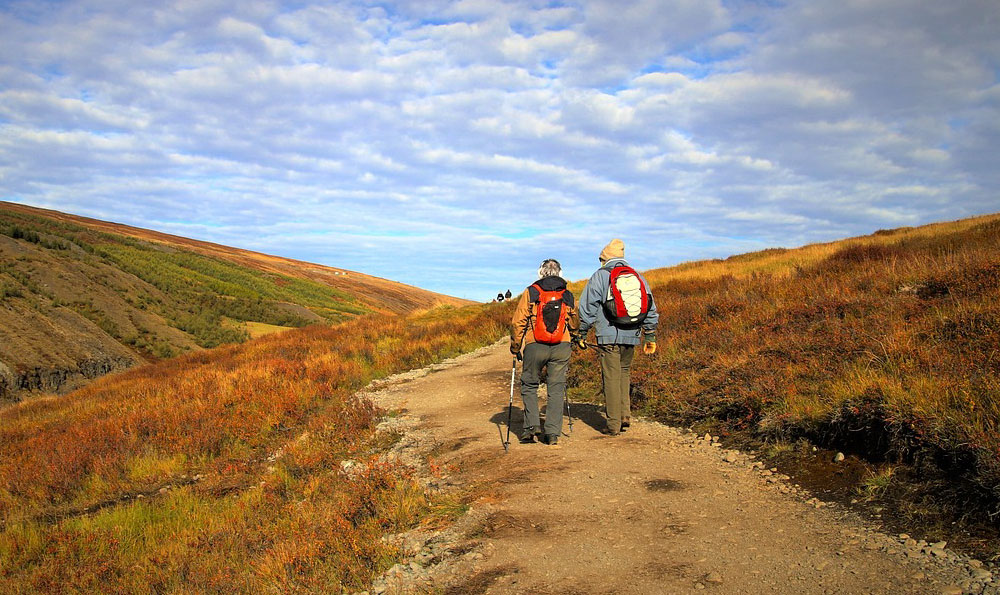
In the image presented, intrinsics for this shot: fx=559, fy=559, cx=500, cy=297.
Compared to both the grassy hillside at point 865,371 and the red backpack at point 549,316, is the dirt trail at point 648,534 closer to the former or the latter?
the grassy hillside at point 865,371

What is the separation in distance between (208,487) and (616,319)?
638 cm

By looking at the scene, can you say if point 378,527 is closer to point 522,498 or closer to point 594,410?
point 522,498

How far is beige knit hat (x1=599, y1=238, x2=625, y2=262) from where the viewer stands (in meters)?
7.65

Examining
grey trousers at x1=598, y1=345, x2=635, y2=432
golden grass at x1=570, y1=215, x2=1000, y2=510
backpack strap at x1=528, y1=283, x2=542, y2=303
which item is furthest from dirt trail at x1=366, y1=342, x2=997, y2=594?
backpack strap at x1=528, y1=283, x2=542, y2=303

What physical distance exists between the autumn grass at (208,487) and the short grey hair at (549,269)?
122 inches

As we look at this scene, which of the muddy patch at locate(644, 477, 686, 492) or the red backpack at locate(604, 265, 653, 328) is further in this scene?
the red backpack at locate(604, 265, 653, 328)

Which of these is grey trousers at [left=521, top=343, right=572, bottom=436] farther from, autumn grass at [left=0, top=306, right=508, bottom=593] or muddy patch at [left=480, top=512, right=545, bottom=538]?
muddy patch at [left=480, top=512, right=545, bottom=538]

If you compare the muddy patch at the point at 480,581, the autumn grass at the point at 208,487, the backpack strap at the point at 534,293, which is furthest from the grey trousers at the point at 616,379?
the muddy patch at the point at 480,581

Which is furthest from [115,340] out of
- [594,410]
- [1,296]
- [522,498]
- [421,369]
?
[522,498]

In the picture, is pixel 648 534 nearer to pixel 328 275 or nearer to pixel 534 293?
pixel 534 293

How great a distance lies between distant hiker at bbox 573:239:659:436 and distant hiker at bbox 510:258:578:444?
1.03 ft

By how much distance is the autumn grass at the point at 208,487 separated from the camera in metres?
5.29

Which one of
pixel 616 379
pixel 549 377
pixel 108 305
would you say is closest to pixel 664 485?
pixel 616 379

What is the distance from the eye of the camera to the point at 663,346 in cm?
1055
